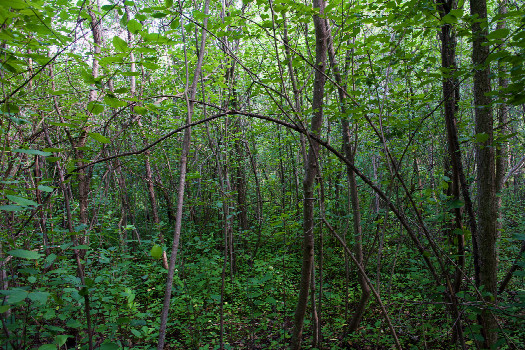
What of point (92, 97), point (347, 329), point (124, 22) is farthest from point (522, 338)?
point (92, 97)

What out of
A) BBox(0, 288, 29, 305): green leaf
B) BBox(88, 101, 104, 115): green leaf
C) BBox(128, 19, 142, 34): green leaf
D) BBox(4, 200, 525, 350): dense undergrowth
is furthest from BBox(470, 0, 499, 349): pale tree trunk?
BBox(0, 288, 29, 305): green leaf

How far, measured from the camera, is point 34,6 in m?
1.24

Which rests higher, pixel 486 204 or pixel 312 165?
pixel 312 165

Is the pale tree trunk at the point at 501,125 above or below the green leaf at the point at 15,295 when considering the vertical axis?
above

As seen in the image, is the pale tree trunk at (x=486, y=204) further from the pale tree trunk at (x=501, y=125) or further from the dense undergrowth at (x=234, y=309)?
the dense undergrowth at (x=234, y=309)

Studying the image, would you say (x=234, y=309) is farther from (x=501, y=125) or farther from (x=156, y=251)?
(x=501, y=125)

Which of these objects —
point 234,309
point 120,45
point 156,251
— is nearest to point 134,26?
point 120,45

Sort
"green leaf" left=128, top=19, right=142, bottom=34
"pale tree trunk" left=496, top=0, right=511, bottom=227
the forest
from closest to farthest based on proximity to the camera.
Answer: "green leaf" left=128, top=19, right=142, bottom=34
the forest
"pale tree trunk" left=496, top=0, right=511, bottom=227

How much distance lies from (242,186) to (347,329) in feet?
14.3

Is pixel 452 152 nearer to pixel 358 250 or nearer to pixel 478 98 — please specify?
pixel 478 98

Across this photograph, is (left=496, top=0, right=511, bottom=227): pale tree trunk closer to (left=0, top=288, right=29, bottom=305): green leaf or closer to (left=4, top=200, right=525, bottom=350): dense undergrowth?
(left=4, top=200, right=525, bottom=350): dense undergrowth

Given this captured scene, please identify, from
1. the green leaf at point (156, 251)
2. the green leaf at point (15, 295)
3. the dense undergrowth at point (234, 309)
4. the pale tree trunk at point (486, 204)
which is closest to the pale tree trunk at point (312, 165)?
the dense undergrowth at point (234, 309)

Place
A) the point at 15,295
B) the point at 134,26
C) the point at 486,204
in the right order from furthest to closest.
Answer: the point at 486,204 < the point at 134,26 < the point at 15,295

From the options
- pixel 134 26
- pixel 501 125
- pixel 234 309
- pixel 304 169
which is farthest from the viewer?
pixel 234 309
